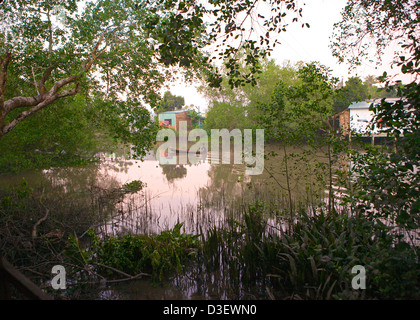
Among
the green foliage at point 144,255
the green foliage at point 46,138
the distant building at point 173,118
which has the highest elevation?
the distant building at point 173,118

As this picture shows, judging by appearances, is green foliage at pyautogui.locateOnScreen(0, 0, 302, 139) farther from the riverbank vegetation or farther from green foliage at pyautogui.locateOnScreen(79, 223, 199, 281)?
green foliage at pyautogui.locateOnScreen(79, 223, 199, 281)

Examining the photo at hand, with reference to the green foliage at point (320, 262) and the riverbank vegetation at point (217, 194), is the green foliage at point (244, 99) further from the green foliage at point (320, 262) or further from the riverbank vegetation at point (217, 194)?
the green foliage at point (320, 262)

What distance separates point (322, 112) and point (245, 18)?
258 centimetres

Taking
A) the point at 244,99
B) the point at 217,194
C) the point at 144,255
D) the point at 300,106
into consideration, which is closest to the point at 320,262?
the point at 144,255

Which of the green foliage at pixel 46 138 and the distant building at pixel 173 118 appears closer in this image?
the green foliage at pixel 46 138

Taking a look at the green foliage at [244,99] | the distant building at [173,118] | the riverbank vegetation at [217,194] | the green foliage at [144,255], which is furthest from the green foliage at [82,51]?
the distant building at [173,118]

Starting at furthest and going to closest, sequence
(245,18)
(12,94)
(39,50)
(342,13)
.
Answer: (12,94) → (39,50) → (342,13) → (245,18)

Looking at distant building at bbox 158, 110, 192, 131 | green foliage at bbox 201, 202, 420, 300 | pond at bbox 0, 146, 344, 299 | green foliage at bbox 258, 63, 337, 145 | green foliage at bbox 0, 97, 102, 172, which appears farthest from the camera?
distant building at bbox 158, 110, 192, 131

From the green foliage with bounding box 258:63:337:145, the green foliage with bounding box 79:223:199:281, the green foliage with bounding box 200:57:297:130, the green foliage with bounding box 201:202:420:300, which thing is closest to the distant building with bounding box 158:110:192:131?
the green foliage with bounding box 200:57:297:130

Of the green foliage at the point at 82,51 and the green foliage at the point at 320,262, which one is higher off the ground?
the green foliage at the point at 82,51

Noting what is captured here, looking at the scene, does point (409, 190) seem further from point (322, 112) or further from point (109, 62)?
point (109, 62)

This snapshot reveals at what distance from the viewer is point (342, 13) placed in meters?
6.84

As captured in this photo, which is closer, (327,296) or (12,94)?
(327,296)
